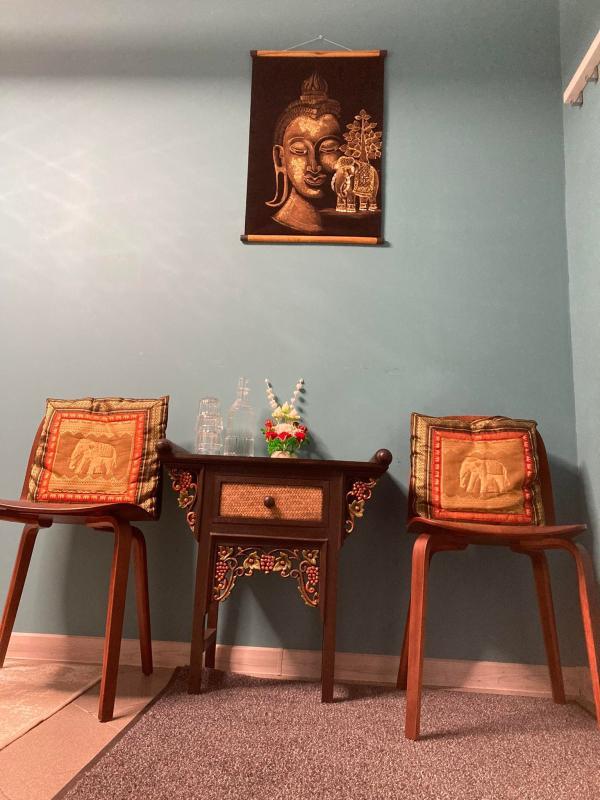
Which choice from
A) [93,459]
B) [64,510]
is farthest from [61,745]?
[93,459]

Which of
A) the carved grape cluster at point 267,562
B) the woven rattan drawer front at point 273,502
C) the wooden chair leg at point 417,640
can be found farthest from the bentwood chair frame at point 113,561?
the wooden chair leg at point 417,640

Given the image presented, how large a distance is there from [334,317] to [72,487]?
3.53 ft

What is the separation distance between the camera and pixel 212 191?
7.66 ft

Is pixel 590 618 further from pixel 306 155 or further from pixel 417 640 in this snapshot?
pixel 306 155

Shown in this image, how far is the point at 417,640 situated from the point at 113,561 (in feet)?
2.59

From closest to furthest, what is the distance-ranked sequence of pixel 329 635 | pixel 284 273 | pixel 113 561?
pixel 113 561 < pixel 329 635 < pixel 284 273

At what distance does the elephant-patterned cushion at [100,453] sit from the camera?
6.27ft

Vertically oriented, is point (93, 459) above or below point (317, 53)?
below

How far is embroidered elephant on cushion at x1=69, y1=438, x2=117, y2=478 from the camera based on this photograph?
76.4 inches

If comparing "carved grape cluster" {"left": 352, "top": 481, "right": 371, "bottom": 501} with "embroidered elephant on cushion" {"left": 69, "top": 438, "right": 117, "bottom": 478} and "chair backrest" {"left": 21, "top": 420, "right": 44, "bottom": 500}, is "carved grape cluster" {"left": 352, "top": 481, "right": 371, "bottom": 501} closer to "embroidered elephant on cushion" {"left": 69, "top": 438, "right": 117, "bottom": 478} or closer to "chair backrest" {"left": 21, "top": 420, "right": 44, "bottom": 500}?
"embroidered elephant on cushion" {"left": 69, "top": 438, "right": 117, "bottom": 478}

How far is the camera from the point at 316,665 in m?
1.97

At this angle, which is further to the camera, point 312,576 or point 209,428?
point 209,428

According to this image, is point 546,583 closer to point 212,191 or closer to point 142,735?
point 142,735

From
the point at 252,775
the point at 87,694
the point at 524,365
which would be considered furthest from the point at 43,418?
the point at 524,365
